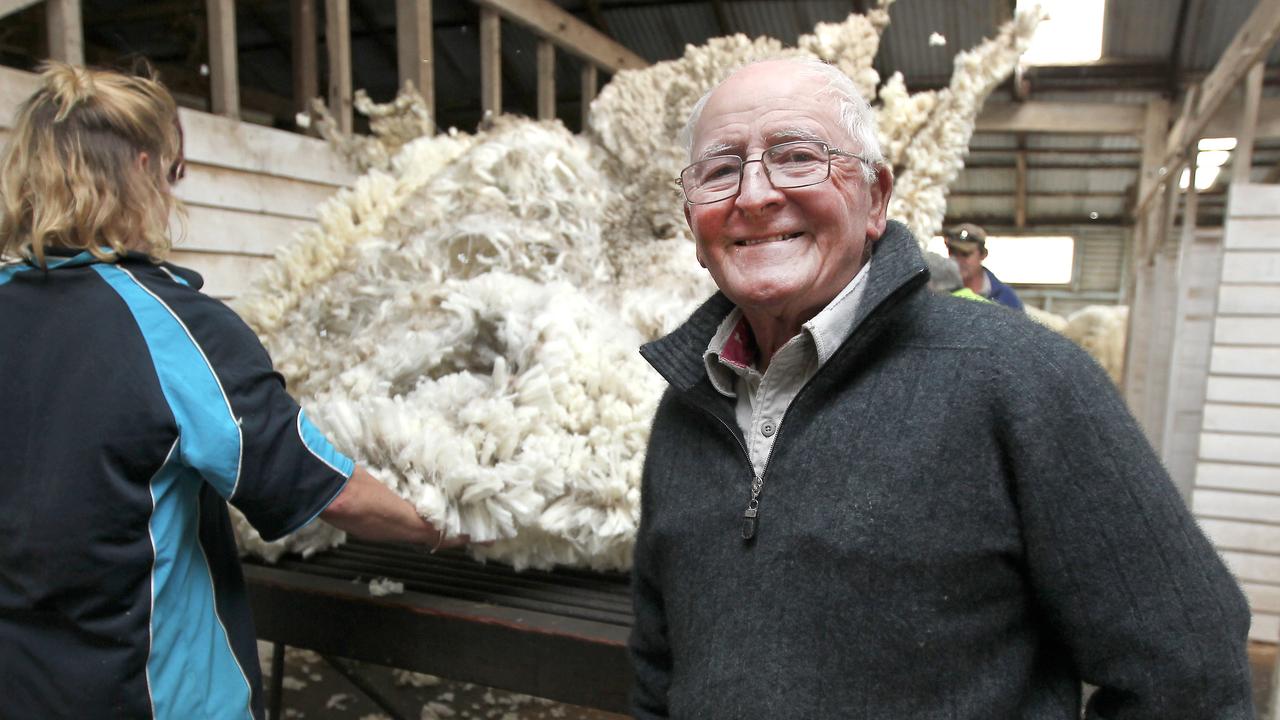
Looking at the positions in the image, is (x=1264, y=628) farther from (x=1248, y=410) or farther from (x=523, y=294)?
(x=523, y=294)

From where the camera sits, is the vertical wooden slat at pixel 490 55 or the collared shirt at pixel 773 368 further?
the vertical wooden slat at pixel 490 55

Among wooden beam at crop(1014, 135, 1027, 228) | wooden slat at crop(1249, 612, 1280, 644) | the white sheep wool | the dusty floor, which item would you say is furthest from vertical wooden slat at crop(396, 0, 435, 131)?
wooden beam at crop(1014, 135, 1027, 228)

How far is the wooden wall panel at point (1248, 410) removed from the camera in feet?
10.3

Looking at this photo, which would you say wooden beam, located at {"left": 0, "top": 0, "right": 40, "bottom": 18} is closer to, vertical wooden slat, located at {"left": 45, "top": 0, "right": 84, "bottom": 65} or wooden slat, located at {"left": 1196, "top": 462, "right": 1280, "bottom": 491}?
vertical wooden slat, located at {"left": 45, "top": 0, "right": 84, "bottom": 65}

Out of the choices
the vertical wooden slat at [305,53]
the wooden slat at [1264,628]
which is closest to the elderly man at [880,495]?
the wooden slat at [1264,628]

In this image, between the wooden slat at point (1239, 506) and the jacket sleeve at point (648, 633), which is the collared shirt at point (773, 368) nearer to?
the jacket sleeve at point (648, 633)

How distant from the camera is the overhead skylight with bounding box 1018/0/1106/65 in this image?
7031 millimetres

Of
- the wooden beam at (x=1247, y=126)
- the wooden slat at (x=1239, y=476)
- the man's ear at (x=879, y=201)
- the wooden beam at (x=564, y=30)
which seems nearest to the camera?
the man's ear at (x=879, y=201)

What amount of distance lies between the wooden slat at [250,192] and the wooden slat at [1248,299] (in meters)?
3.47

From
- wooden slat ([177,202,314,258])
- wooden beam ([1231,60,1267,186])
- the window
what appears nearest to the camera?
wooden beam ([1231,60,1267,186])

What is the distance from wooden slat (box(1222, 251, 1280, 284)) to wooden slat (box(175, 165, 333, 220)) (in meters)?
3.44

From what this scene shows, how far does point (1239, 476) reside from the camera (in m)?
3.34

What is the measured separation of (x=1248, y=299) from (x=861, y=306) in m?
3.07

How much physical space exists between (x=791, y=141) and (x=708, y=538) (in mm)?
465
